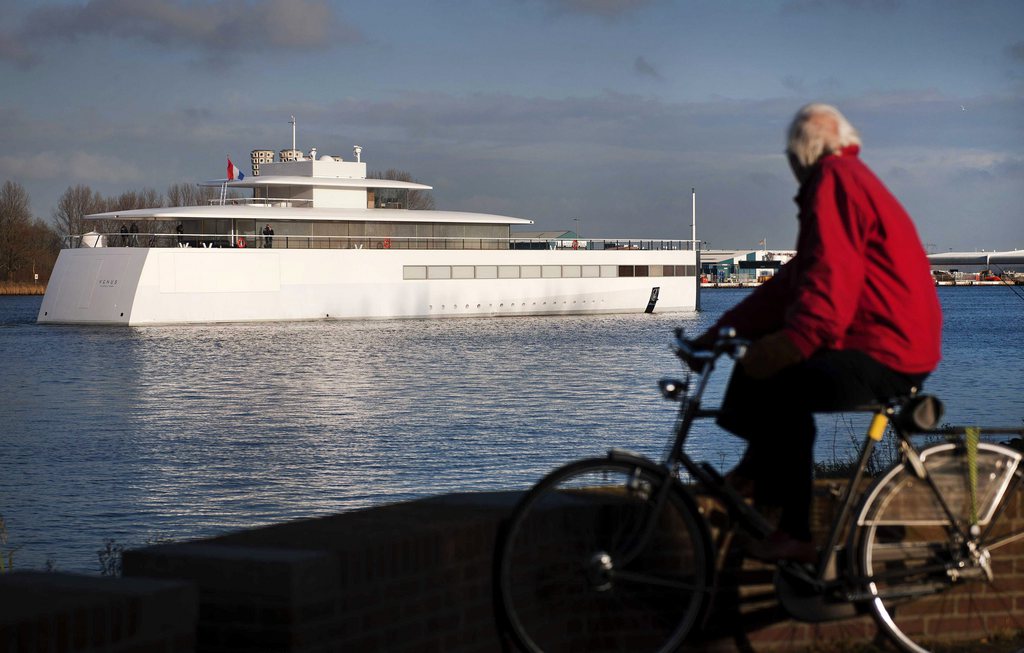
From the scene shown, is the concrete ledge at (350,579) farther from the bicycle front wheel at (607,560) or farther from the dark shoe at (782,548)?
the dark shoe at (782,548)

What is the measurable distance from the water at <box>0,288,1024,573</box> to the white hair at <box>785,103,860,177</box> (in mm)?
6489

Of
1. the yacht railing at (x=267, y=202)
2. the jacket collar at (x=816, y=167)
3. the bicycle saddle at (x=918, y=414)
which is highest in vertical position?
the yacht railing at (x=267, y=202)

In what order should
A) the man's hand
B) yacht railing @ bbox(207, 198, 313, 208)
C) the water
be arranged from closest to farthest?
the man's hand
the water
yacht railing @ bbox(207, 198, 313, 208)

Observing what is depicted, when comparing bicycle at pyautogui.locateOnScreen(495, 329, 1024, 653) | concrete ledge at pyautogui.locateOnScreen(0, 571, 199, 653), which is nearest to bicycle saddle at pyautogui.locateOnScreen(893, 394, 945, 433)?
bicycle at pyautogui.locateOnScreen(495, 329, 1024, 653)

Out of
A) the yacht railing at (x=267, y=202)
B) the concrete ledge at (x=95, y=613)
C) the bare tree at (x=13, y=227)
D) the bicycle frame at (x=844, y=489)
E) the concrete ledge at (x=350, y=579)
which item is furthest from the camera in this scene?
the bare tree at (x=13, y=227)

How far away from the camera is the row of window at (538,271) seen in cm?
5053

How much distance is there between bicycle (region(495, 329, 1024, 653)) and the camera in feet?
10.7

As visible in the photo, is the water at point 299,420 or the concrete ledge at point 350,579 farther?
the water at point 299,420

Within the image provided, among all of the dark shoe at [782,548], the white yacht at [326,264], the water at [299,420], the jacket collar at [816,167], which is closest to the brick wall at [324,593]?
the dark shoe at [782,548]

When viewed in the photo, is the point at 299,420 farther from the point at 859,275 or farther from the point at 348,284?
the point at 348,284

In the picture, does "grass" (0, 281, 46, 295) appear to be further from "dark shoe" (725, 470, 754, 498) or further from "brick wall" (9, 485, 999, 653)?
"dark shoe" (725, 470, 754, 498)

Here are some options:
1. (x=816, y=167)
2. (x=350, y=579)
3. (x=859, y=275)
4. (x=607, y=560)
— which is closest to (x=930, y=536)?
(x=859, y=275)

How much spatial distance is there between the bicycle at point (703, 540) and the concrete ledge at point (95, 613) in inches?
30.4

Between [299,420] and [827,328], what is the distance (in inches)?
655
